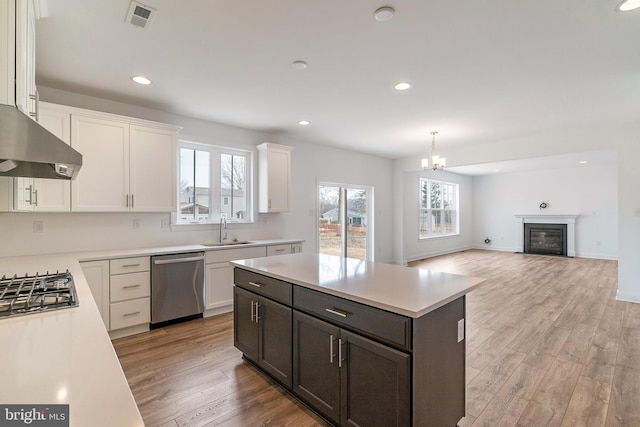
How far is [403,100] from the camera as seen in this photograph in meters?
3.57

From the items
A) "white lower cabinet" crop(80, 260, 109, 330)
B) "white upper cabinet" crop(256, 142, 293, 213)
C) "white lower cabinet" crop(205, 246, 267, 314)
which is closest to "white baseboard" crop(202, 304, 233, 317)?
"white lower cabinet" crop(205, 246, 267, 314)

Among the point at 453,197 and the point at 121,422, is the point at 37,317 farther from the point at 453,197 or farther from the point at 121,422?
the point at 453,197

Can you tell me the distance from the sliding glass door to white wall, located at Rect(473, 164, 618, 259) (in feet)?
18.3

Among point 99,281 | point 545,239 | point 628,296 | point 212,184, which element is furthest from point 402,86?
point 545,239

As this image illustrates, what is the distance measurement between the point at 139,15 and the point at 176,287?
2686mm

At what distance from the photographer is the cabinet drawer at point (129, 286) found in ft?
10.2

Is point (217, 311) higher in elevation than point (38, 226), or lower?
lower

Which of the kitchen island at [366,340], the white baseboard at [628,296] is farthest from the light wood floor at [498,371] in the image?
the kitchen island at [366,340]

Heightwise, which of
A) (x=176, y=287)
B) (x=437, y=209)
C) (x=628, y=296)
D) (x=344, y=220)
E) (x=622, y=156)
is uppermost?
(x=622, y=156)

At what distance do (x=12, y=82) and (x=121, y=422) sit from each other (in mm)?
1487

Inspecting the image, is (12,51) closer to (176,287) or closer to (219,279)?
(176,287)

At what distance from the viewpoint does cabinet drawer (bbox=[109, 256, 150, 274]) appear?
3100mm

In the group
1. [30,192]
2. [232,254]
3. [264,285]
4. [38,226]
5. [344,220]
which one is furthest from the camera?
[344,220]

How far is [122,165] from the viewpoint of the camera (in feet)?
11.0
